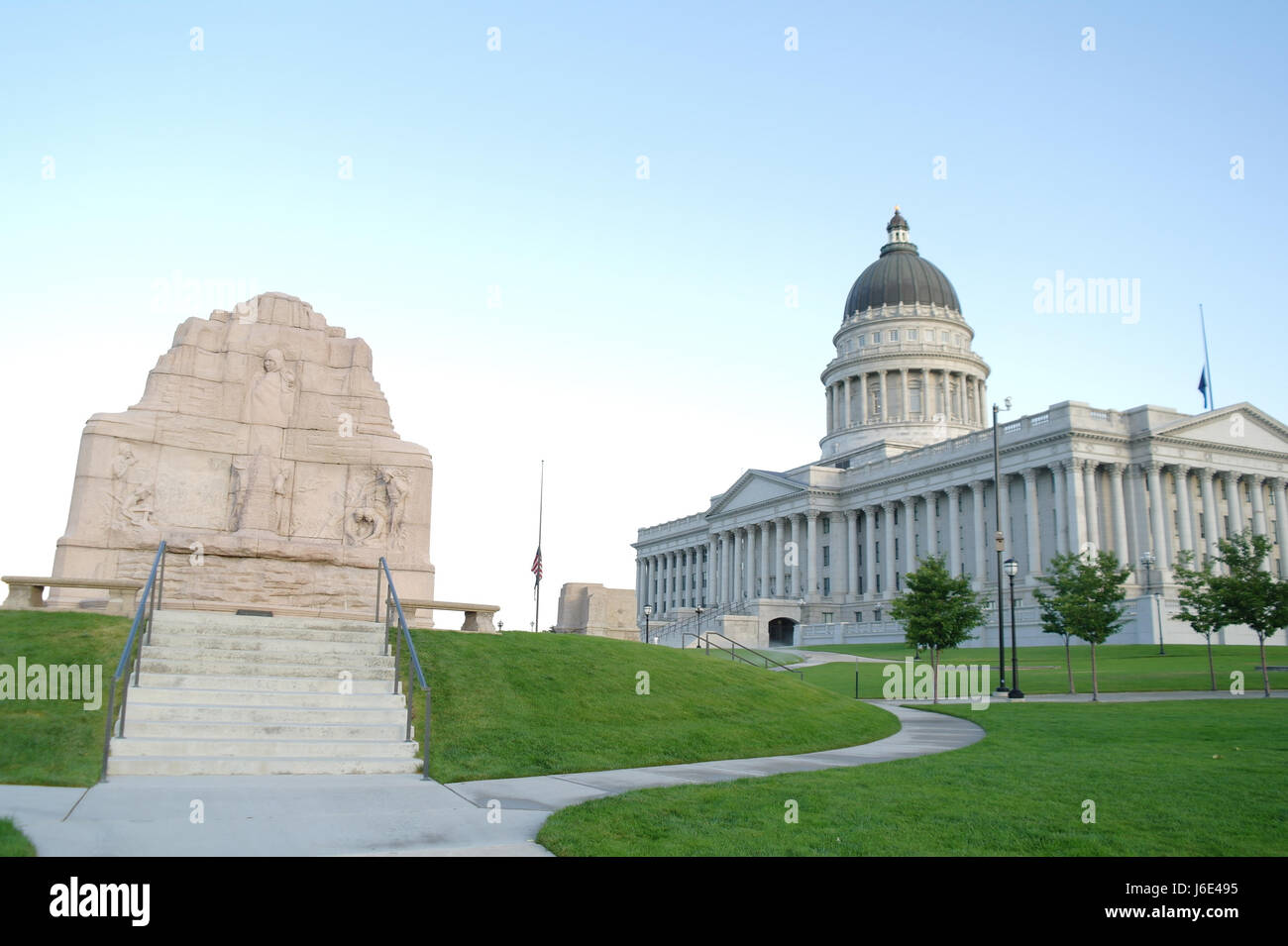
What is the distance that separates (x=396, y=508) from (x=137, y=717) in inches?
352

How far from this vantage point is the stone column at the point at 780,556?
96938 mm

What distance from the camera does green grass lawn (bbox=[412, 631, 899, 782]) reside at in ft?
39.4

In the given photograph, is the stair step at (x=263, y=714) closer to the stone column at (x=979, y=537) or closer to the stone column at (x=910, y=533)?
the stone column at (x=979, y=537)

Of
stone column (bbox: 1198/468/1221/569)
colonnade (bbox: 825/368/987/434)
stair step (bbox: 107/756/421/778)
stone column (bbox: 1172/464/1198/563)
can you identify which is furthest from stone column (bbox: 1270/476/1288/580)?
stair step (bbox: 107/756/421/778)

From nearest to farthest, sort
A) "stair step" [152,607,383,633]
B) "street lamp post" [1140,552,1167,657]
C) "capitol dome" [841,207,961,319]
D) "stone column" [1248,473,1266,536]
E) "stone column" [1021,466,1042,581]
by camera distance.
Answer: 1. "stair step" [152,607,383,633]
2. "street lamp post" [1140,552,1167,657]
3. "stone column" [1021,466,1042,581]
4. "stone column" [1248,473,1266,536]
5. "capitol dome" [841,207,961,319]

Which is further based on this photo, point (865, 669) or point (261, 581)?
point (865, 669)

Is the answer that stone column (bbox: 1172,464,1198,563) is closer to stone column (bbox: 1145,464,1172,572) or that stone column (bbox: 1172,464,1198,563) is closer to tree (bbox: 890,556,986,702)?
stone column (bbox: 1145,464,1172,572)

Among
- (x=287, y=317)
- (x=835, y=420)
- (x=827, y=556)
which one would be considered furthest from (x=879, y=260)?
(x=287, y=317)

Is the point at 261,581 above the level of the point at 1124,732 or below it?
above

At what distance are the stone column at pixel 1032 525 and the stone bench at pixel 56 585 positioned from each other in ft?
214

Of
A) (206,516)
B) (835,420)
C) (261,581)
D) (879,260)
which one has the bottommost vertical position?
(261,581)

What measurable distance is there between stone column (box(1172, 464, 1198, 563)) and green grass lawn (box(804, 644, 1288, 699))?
14793mm

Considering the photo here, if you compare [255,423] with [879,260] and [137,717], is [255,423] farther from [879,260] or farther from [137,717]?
[879,260]

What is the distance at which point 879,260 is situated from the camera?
115m
